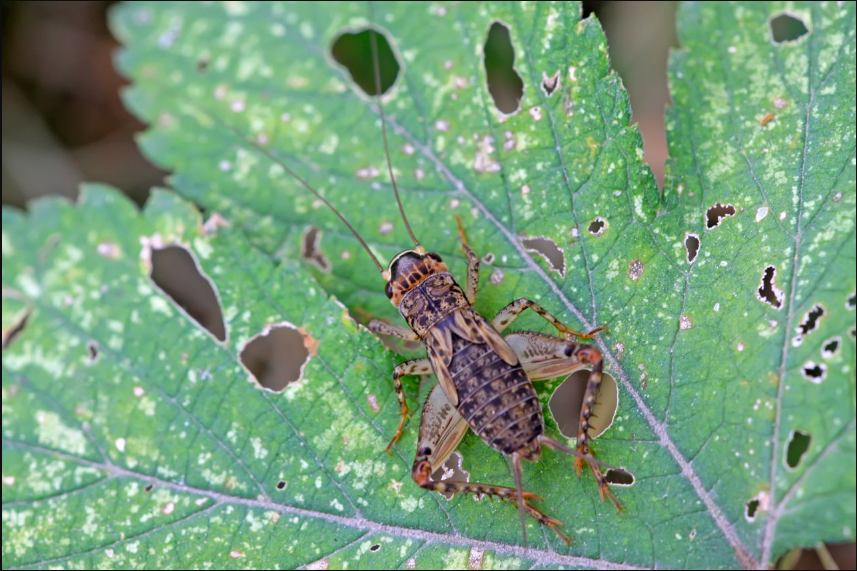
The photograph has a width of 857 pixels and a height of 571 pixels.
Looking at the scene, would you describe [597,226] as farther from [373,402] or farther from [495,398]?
[373,402]

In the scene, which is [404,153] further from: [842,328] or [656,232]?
[842,328]

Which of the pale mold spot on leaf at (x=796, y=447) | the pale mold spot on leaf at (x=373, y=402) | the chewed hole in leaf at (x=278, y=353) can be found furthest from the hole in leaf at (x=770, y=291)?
the chewed hole in leaf at (x=278, y=353)

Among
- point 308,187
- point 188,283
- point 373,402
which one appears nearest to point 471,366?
point 373,402

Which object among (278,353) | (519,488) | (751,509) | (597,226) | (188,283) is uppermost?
(188,283)

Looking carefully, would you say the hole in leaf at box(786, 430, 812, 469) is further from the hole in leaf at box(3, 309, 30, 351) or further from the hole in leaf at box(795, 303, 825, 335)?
the hole in leaf at box(3, 309, 30, 351)

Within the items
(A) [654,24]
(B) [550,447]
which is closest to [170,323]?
(B) [550,447]

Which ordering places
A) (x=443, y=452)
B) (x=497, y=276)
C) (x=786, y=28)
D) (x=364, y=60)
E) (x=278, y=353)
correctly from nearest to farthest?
(x=443, y=452)
(x=786, y=28)
(x=497, y=276)
(x=364, y=60)
(x=278, y=353)

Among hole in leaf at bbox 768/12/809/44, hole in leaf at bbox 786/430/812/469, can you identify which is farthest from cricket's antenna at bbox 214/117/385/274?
hole in leaf at bbox 768/12/809/44
